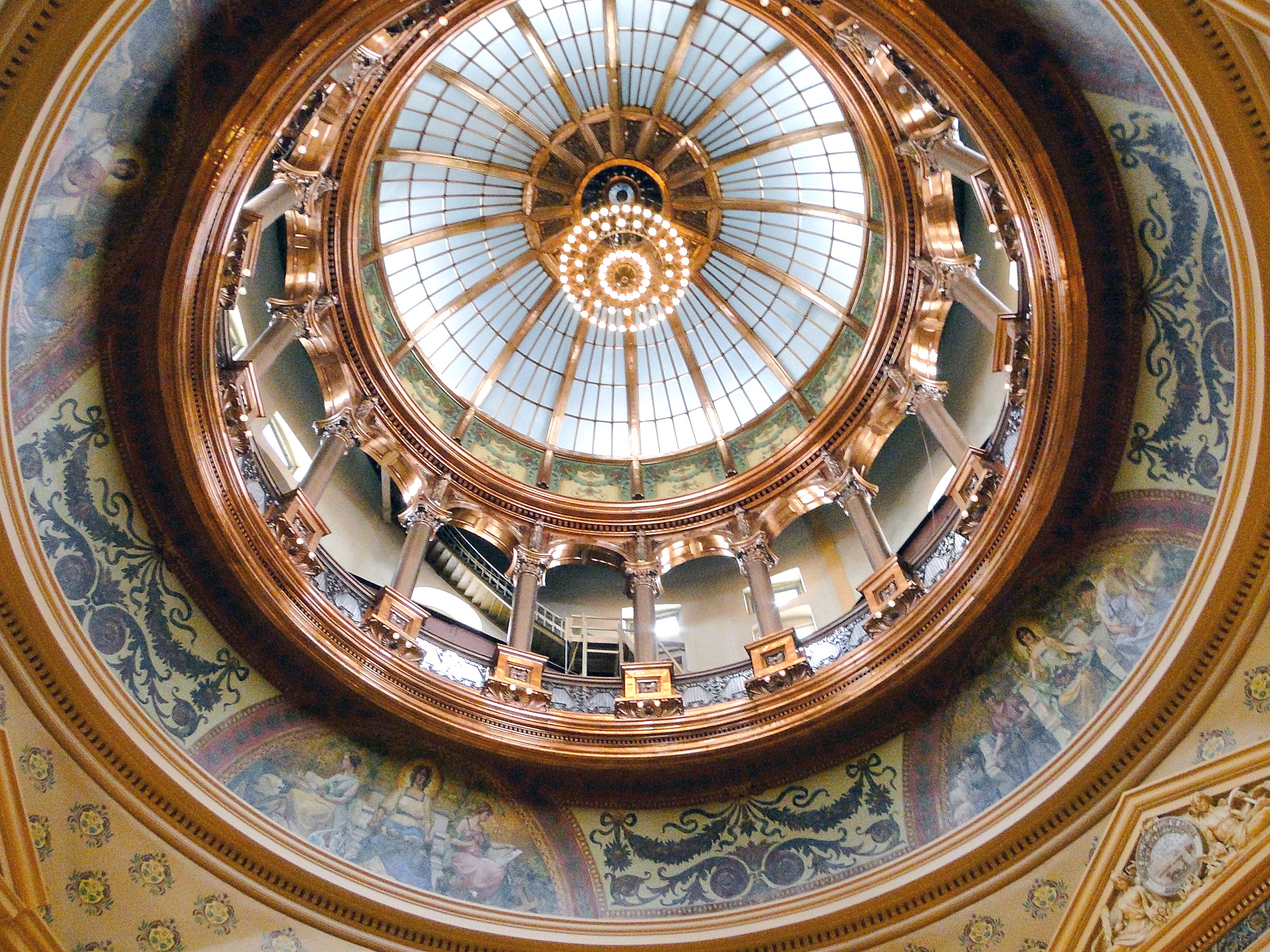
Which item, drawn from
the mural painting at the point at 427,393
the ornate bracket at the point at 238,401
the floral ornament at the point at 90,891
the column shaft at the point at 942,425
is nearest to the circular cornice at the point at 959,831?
the floral ornament at the point at 90,891

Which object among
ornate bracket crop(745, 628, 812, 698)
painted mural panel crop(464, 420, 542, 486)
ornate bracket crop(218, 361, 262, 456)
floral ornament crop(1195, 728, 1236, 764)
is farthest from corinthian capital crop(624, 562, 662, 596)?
floral ornament crop(1195, 728, 1236, 764)

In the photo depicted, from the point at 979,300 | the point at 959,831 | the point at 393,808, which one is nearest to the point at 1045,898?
the point at 959,831

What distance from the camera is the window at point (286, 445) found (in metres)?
16.8

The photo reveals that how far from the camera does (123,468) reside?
1192 cm

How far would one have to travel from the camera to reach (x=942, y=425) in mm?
15773

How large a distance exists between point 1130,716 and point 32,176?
37.9ft

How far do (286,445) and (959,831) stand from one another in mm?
11820

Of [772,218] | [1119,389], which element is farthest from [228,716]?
[772,218]

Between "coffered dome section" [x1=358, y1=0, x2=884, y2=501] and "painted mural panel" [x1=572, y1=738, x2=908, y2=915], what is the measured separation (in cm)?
789

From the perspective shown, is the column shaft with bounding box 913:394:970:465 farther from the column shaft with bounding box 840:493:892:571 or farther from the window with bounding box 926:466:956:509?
the column shaft with bounding box 840:493:892:571

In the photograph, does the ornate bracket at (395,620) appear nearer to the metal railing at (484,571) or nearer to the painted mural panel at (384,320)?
the metal railing at (484,571)

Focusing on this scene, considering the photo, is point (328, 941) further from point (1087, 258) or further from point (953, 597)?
point (1087, 258)

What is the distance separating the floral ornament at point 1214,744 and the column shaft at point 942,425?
540 cm

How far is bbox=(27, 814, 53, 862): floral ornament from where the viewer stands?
379 inches
